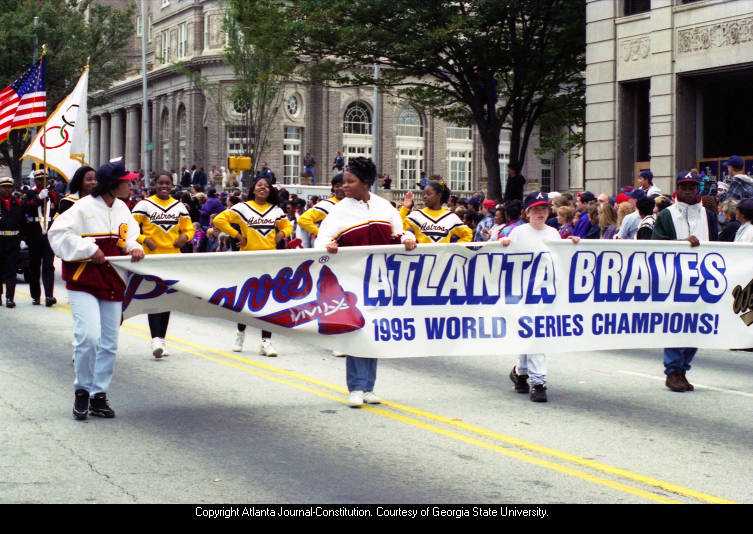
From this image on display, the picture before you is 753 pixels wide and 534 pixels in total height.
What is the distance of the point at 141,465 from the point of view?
6906mm

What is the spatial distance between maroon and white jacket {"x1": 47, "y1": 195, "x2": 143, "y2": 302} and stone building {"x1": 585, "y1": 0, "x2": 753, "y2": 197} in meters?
18.4

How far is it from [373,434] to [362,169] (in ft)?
7.33

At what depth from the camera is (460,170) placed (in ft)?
243

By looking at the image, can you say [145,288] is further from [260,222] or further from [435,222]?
[435,222]

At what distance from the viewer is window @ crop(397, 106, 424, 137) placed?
70.7 meters

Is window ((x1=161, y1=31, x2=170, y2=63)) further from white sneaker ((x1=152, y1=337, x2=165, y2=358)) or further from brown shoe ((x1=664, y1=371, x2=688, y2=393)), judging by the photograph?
brown shoe ((x1=664, y1=371, x2=688, y2=393))

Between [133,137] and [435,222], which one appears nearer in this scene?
[435,222]

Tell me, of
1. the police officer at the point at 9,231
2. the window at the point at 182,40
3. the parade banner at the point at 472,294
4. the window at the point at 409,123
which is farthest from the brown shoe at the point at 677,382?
the window at the point at 182,40

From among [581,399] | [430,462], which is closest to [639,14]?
[581,399]

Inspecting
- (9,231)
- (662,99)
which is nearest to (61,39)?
(662,99)

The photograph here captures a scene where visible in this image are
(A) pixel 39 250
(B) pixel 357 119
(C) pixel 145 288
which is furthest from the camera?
(B) pixel 357 119

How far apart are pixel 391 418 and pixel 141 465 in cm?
231

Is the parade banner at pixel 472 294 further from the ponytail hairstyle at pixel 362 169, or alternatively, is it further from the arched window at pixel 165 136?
the arched window at pixel 165 136

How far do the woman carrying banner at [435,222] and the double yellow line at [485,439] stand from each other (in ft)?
7.14
